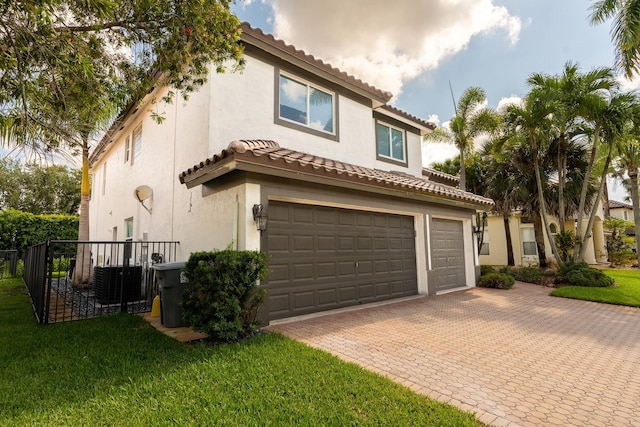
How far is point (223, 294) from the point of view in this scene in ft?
17.2

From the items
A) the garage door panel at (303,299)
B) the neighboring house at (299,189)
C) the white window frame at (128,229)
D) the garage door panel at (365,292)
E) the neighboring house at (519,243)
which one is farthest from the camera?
the neighboring house at (519,243)

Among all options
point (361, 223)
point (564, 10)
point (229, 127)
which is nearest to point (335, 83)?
point (229, 127)

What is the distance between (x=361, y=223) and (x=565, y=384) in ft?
18.3

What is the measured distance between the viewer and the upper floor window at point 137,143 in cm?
1241

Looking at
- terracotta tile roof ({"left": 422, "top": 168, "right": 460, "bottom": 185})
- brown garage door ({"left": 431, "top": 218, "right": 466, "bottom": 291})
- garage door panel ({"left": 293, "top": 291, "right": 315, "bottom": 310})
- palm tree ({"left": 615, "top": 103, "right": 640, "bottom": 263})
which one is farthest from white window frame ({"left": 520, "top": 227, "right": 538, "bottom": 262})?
garage door panel ({"left": 293, "top": 291, "right": 315, "bottom": 310})

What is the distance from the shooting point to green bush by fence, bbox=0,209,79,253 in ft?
66.1

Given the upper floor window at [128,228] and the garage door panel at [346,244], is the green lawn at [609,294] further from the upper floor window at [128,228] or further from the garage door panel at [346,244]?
the upper floor window at [128,228]

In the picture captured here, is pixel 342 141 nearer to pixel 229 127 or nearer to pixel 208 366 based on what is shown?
pixel 229 127

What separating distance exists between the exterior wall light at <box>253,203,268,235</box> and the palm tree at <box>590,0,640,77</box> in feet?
45.3

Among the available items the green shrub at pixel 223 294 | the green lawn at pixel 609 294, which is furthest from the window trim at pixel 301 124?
the green lawn at pixel 609 294

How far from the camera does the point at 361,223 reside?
8.93 m

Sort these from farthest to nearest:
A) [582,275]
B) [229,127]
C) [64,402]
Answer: [582,275], [229,127], [64,402]

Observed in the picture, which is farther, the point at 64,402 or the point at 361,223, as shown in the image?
the point at 361,223

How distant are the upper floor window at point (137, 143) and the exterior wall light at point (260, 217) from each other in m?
8.32
